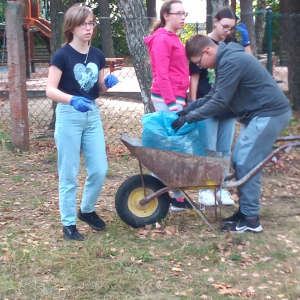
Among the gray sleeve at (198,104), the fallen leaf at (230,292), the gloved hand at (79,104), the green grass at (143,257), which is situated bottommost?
the green grass at (143,257)

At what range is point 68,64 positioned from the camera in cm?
377

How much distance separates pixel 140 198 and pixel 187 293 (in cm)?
133

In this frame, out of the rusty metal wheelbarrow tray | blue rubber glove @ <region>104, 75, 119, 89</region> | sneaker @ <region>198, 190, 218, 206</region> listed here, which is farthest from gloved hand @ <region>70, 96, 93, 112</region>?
sneaker @ <region>198, 190, 218, 206</region>

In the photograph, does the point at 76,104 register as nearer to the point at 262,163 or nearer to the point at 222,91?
the point at 222,91

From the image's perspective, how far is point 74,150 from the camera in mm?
3914

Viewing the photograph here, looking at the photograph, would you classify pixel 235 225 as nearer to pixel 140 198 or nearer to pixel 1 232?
pixel 140 198

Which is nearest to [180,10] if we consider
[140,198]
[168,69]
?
[168,69]

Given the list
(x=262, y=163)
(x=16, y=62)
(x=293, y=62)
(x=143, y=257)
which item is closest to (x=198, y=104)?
(x=262, y=163)

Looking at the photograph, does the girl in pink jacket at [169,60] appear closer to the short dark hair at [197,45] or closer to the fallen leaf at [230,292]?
the short dark hair at [197,45]

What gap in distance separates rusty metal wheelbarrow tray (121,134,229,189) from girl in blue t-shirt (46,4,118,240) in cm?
35

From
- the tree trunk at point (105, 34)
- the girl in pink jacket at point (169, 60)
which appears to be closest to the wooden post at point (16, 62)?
the girl in pink jacket at point (169, 60)

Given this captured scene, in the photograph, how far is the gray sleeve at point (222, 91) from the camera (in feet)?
12.9

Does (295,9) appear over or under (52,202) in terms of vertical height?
over

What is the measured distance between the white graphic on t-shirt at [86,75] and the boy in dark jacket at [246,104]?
0.71m
